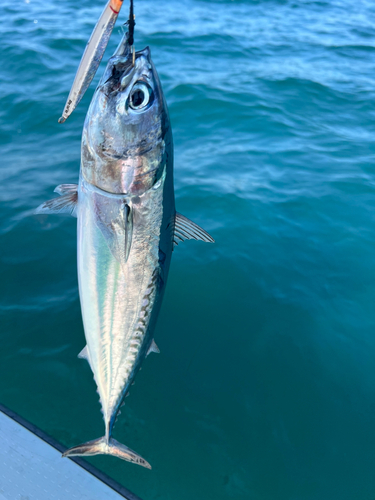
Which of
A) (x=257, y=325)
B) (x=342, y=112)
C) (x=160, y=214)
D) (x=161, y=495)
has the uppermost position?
(x=160, y=214)

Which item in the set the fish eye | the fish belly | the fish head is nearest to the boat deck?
the fish belly

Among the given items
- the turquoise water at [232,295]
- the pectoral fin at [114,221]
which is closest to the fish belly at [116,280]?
the pectoral fin at [114,221]

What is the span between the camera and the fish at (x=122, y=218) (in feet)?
5.85

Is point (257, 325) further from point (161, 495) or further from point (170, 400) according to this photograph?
point (161, 495)

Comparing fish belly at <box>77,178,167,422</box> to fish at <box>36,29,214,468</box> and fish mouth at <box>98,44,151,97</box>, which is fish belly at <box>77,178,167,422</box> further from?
fish mouth at <box>98,44,151,97</box>

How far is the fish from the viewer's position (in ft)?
5.85

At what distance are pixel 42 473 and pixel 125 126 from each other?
2.28 metres

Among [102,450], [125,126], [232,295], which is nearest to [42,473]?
[102,450]

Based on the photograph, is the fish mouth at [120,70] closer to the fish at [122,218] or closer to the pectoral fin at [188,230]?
the fish at [122,218]

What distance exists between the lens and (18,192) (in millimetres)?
5297

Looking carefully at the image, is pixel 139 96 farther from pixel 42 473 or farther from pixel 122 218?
pixel 42 473

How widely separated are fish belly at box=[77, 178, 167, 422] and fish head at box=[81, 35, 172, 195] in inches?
3.5

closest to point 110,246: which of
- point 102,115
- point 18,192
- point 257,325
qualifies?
point 102,115

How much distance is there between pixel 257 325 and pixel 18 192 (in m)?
3.59
